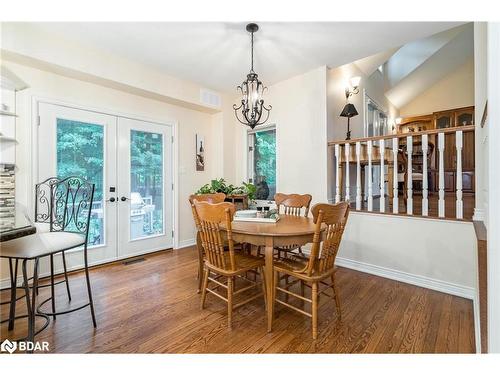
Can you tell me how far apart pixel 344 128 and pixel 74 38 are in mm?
3829

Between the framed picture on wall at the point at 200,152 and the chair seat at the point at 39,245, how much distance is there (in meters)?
2.69

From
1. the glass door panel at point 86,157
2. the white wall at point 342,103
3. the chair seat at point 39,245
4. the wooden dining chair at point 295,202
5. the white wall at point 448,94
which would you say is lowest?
the chair seat at point 39,245

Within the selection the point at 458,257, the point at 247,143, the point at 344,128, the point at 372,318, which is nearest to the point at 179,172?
the point at 247,143

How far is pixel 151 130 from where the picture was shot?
381cm

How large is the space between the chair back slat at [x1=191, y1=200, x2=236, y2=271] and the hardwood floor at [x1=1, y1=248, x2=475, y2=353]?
0.48 meters

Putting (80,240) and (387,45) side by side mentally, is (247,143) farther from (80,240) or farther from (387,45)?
(80,240)

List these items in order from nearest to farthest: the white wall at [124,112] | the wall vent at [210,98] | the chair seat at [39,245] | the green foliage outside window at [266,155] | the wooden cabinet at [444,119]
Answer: the chair seat at [39,245], the white wall at [124,112], the wall vent at [210,98], the green foliage outside window at [266,155], the wooden cabinet at [444,119]

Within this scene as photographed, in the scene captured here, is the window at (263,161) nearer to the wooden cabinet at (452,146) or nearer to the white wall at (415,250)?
the white wall at (415,250)

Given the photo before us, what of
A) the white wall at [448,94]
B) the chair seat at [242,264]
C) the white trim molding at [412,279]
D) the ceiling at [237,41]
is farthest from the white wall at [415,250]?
the white wall at [448,94]

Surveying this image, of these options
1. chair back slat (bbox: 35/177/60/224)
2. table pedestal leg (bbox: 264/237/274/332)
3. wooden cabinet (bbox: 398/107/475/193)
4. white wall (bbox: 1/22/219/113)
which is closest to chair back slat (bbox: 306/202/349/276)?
table pedestal leg (bbox: 264/237/274/332)

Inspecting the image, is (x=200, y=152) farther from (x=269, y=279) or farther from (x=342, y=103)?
(x=269, y=279)

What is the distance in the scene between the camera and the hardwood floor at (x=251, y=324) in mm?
1675

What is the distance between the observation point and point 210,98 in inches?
168

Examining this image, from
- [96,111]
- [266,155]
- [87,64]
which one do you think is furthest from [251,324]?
[87,64]
